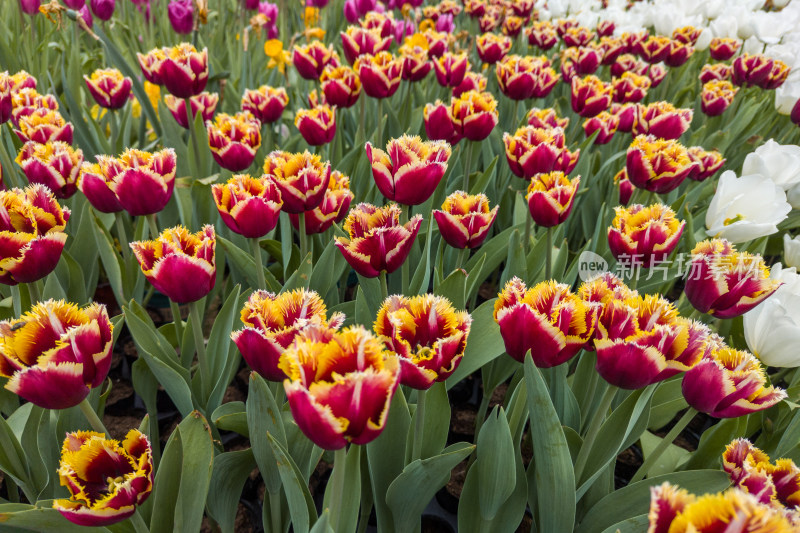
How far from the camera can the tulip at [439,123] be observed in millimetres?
1273

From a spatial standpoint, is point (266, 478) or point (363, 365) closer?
point (363, 365)

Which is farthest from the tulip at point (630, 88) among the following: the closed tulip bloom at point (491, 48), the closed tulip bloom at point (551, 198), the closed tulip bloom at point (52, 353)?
the closed tulip bloom at point (52, 353)

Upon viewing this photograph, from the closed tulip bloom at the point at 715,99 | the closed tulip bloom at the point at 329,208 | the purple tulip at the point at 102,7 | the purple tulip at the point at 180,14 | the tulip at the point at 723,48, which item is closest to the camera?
the closed tulip bloom at the point at 329,208

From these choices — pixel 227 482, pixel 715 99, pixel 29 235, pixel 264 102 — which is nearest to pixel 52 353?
pixel 29 235

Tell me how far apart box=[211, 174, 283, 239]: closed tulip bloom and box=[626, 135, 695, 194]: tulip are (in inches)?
29.9

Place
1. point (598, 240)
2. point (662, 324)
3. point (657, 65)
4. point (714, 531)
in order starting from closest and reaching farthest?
1. point (714, 531)
2. point (662, 324)
3. point (598, 240)
4. point (657, 65)

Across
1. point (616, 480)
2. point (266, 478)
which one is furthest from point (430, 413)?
point (616, 480)

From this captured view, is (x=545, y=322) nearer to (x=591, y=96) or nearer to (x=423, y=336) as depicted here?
(x=423, y=336)

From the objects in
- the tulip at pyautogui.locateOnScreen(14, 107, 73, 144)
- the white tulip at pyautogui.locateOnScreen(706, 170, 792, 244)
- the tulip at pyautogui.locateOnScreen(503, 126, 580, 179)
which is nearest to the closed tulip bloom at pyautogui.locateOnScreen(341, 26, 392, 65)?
the tulip at pyautogui.locateOnScreen(503, 126, 580, 179)

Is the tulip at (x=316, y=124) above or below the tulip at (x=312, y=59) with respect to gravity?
below

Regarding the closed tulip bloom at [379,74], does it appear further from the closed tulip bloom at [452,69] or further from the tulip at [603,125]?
the tulip at [603,125]

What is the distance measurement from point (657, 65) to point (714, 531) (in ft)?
7.92

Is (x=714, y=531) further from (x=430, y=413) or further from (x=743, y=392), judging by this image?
(x=430, y=413)

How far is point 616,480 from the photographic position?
1161 millimetres
